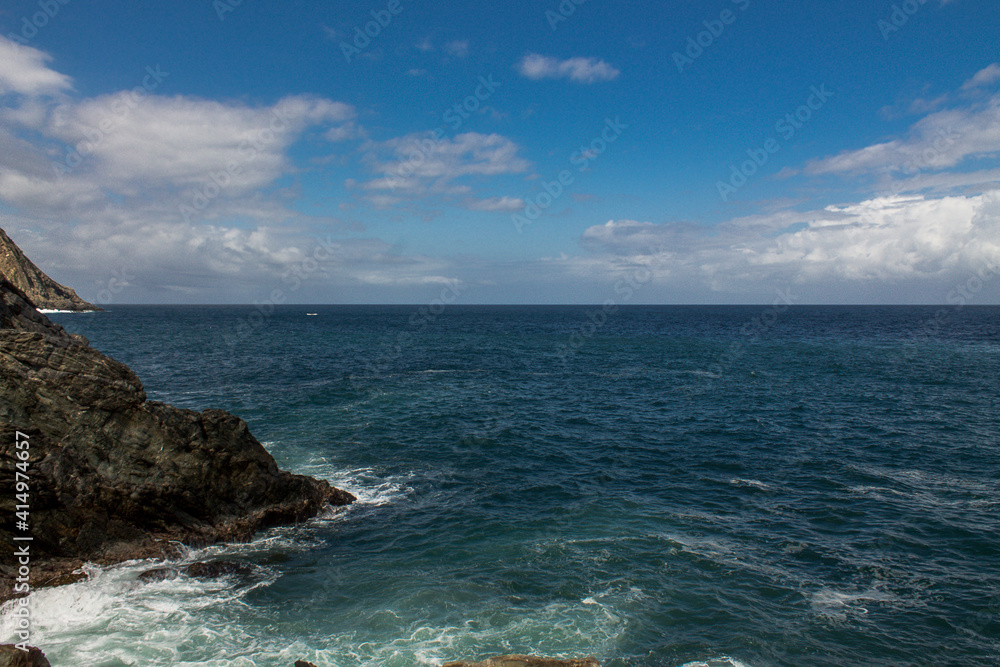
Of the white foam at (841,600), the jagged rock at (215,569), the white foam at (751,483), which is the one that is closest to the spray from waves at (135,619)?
the jagged rock at (215,569)

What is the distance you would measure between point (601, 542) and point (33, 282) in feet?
638

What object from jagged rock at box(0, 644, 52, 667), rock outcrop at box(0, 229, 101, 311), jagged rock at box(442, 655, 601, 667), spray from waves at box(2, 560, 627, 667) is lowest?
spray from waves at box(2, 560, 627, 667)

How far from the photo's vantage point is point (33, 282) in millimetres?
153625

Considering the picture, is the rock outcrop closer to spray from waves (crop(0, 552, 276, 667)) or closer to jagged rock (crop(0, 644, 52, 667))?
spray from waves (crop(0, 552, 276, 667))

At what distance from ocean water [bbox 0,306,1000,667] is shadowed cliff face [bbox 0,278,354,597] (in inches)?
56.0

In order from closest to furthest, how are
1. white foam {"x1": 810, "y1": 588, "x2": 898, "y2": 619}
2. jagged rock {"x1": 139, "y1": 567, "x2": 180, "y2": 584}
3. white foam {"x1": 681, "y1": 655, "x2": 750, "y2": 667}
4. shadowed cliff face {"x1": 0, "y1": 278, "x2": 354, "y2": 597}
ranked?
white foam {"x1": 681, "y1": 655, "x2": 750, "y2": 667} → white foam {"x1": 810, "y1": 588, "x2": 898, "y2": 619} → shadowed cliff face {"x1": 0, "y1": 278, "x2": 354, "y2": 597} → jagged rock {"x1": 139, "y1": 567, "x2": 180, "y2": 584}

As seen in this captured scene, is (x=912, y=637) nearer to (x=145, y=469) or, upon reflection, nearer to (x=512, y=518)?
(x=512, y=518)

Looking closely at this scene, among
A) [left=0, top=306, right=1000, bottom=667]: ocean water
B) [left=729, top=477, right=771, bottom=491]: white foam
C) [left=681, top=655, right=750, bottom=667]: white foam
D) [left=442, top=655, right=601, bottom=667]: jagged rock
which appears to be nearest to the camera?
[left=442, top=655, right=601, bottom=667]: jagged rock

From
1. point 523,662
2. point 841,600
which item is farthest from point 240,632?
point 841,600

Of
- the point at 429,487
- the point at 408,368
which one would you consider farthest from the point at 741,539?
the point at 408,368

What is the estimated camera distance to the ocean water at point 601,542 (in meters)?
14.9

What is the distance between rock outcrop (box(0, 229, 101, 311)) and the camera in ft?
427

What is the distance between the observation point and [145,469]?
1955 cm

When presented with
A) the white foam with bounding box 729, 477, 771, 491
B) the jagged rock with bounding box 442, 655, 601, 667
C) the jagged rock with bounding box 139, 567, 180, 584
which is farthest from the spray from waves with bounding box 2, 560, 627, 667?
the white foam with bounding box 729, 477, 771, 491
